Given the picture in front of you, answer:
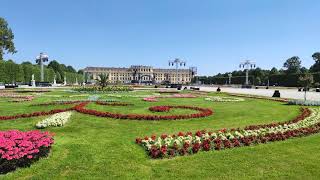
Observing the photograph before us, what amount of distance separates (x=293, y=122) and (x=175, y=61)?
71.9 metres

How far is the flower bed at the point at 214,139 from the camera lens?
8.62m

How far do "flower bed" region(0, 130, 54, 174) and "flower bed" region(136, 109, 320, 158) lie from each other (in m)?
2.41

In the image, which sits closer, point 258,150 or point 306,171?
point 306,171

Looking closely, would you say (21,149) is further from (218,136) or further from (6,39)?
(6,39)

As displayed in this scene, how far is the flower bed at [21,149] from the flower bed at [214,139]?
241 centimetres

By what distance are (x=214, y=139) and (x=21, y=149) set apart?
4.86 m

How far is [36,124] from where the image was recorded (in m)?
12.0

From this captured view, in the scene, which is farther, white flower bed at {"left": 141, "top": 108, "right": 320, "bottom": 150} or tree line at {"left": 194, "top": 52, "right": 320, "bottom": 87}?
tree line at {"left": 194, "top": 52, "right": 320, "bottom": 87}

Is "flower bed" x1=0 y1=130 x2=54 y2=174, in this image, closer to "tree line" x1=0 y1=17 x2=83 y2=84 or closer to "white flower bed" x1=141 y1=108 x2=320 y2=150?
"white flower bed" x1=141 y1=108 x2=320 y2=150

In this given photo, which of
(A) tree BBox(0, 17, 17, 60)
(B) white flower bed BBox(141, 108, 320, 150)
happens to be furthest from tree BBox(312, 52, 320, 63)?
(B) white flower bed BBox(141, 108, 320, 150)

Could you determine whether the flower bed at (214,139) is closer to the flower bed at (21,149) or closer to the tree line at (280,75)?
the flower bed at (21,149)

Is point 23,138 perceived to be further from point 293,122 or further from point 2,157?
point 293,122

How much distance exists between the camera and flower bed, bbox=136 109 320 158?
8625 millimetres

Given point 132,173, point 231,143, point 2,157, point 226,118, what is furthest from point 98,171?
point 226,118
